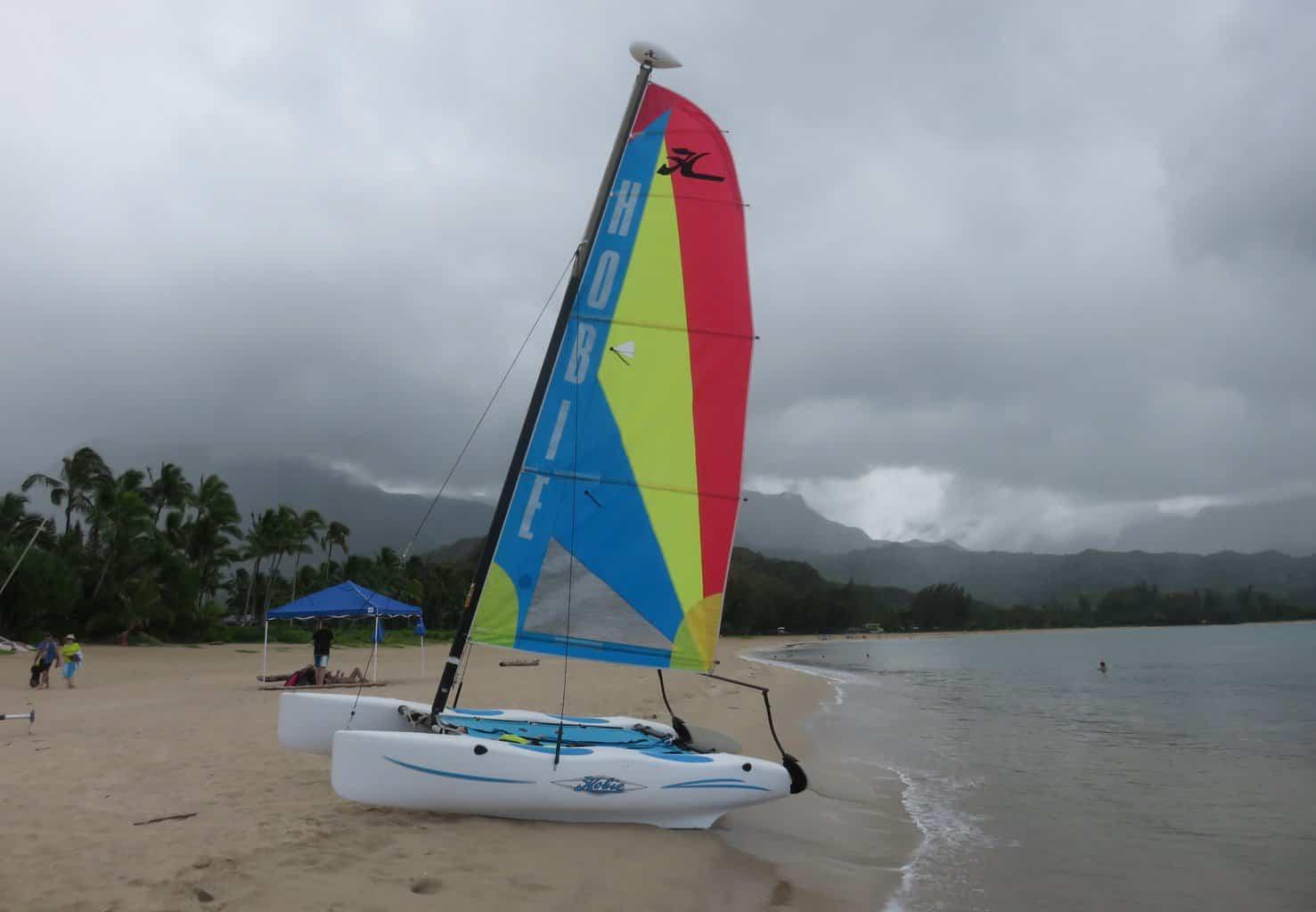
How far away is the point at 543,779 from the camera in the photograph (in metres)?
5.99

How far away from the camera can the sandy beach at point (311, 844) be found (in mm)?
4445

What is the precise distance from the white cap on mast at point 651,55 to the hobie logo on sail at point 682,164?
2.34ft

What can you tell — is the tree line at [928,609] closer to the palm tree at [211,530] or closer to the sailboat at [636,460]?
the palm tree at [211,530]

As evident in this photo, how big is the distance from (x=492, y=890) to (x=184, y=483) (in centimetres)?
4424

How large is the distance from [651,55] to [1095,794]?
9.52 metres

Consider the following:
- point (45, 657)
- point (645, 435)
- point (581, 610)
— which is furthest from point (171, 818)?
point (45, 657)

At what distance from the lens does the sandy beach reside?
14.6 feet

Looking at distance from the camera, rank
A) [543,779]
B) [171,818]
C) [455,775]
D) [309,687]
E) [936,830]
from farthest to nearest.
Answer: [309,687] → [936,830] → [543,779] → [455,775] → [171,818]

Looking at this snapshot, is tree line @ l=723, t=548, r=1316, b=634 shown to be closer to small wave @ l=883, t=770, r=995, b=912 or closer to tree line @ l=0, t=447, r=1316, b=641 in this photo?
tree line @ l=0, t=447, r=1316, b=641

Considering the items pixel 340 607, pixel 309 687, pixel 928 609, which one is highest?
pixel 340 607

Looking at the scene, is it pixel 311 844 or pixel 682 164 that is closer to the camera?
pixel 311 844

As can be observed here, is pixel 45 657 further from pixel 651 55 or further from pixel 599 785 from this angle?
pixel 651 55

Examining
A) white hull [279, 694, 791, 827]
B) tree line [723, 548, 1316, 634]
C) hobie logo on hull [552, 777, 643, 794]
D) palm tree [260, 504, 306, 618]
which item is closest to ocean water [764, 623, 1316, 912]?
white hull [279, 694, 791, 827]

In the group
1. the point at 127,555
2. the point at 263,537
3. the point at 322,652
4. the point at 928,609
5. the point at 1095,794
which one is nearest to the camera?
the point at 1095,794
